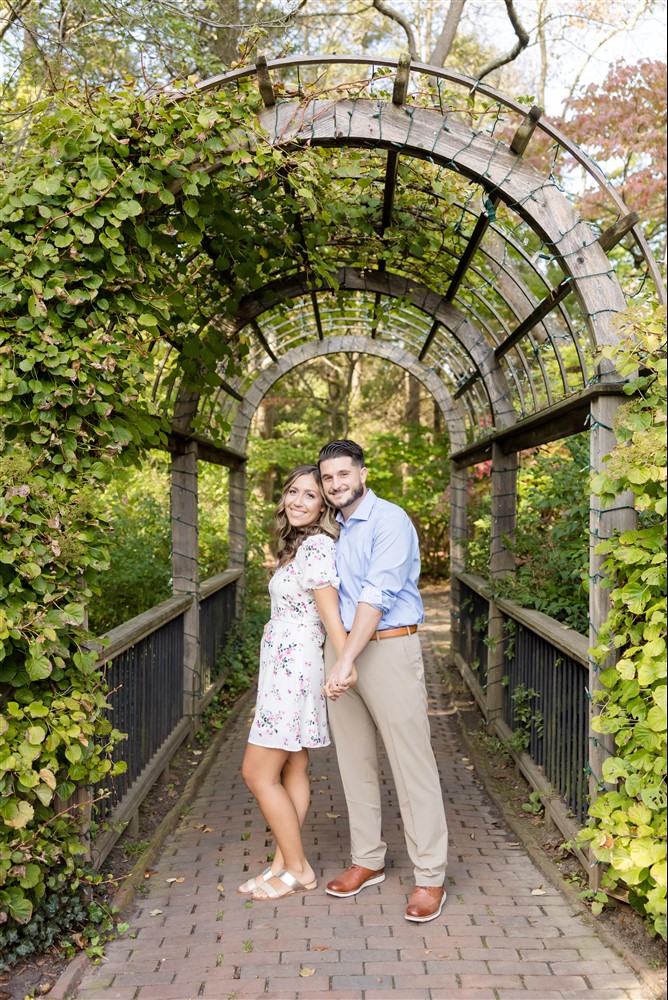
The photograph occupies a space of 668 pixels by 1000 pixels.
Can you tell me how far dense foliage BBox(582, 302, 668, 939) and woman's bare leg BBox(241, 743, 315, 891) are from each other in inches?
47.7

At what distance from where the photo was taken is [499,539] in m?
6.29

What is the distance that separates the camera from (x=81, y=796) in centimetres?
342

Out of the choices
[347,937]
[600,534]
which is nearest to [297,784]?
[347,937]

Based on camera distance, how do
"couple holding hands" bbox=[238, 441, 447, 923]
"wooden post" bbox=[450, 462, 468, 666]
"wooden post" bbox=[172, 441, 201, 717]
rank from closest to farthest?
"couple holding hands" bbox=[238, 441, 447, 923] < "wooden post" bbox=[172, 441, 201, 717] < "wooden post" bbox=[450, 462, 468, 666]

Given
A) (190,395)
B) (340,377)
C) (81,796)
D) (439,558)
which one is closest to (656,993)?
(81,796)

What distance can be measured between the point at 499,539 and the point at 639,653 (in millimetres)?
3170

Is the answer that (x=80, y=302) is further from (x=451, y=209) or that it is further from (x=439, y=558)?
(x=439, y=558)

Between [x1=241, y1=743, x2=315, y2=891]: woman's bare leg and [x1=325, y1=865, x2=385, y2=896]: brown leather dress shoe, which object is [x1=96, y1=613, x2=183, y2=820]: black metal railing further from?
[x1=325, y1=865, x2=385, y2=896]: brown leather dress shoe

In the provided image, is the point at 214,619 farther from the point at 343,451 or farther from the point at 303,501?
the point at 343,451

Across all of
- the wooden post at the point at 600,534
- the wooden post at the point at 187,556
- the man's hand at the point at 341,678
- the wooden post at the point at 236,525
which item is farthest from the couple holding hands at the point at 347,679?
the wooden post at the point at 236,525

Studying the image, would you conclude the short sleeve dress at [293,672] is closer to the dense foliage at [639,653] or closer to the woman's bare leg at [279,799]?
the woman's bare leg at [279,799]

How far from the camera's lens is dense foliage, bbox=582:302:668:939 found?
2842 millimetres

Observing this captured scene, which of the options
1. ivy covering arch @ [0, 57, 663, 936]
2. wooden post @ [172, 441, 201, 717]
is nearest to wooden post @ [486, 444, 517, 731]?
ivy covering arch @ [0, 57, 663, 936]

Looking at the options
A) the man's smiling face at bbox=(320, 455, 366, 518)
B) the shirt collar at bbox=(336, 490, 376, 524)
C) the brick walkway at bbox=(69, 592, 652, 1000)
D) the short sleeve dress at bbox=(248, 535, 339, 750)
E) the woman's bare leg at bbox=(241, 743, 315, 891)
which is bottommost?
the brick walkway at bbox=(69, 592, 652, 1000)
